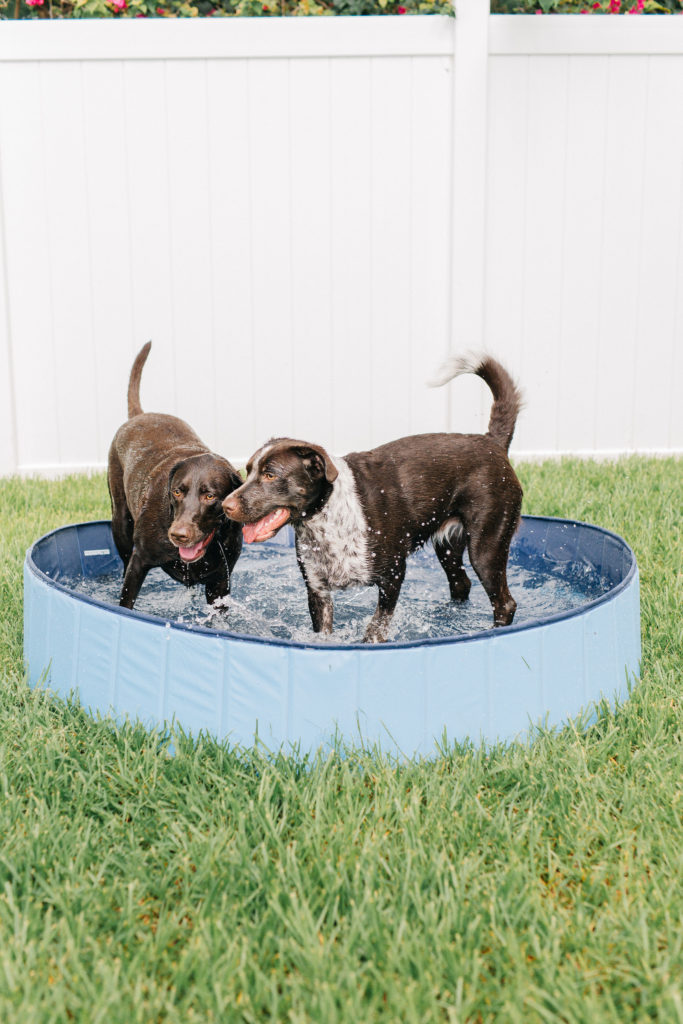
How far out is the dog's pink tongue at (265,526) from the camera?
2902mm

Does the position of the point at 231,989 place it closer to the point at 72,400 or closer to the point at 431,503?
the point at 431,503

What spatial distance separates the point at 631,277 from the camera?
19.3 ft

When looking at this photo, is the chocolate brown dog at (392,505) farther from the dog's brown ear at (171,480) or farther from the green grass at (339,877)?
the green grass at (339,877)

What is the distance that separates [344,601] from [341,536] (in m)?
0.93

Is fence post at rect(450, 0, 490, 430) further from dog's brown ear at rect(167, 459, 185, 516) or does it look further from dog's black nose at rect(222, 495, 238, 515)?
dog's black nose at rect(222, 495, 238, 515)

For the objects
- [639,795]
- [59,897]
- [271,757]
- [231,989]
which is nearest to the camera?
[231,989]

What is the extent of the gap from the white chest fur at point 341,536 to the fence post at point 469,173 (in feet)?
8.87

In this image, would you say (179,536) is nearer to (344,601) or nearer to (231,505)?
(231,505)

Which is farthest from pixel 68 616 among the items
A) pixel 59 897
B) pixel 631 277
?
pixel 631 277

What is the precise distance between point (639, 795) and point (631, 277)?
173 inches

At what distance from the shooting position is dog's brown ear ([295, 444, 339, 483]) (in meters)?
2.81

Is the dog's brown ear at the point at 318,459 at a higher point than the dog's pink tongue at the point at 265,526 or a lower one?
higher

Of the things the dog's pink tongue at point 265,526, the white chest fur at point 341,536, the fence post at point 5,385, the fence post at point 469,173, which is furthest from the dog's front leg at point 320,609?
the fence post at point 5,385

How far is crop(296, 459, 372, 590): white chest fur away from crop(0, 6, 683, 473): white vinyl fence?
2.81 metres
